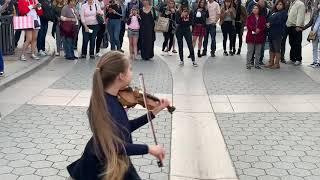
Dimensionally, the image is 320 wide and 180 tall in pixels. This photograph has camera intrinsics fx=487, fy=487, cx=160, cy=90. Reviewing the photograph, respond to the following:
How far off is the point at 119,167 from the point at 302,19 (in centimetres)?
976

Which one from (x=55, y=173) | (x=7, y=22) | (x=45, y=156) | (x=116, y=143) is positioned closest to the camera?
Result: (x=116, y=143)

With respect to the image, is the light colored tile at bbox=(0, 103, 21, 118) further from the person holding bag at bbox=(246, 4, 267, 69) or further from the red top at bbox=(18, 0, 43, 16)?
the person holding bag at bbox=(246, 4, 267, 69)

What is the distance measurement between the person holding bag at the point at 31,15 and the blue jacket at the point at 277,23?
17.7ft

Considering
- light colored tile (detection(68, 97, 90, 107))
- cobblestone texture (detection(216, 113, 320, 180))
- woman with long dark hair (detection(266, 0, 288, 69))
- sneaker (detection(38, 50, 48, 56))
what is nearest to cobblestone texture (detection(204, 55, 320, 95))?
woman with long dark hair (detection(266, 0, 288, 69))

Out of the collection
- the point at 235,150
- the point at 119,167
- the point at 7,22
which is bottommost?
the point at 235,150

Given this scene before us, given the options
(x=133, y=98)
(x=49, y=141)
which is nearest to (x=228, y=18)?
(x=49, y=141)

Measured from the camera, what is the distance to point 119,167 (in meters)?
2.87

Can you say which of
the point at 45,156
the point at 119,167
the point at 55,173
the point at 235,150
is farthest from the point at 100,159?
the point at 235,150

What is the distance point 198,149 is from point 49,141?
1784 millimetres

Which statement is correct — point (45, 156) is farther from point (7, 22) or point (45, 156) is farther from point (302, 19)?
point (302, 19)

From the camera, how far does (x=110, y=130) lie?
2.83 m

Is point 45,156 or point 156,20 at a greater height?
point 156,20

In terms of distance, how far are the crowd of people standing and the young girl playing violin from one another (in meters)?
8.65

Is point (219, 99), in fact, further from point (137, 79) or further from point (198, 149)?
point (198, 149)
